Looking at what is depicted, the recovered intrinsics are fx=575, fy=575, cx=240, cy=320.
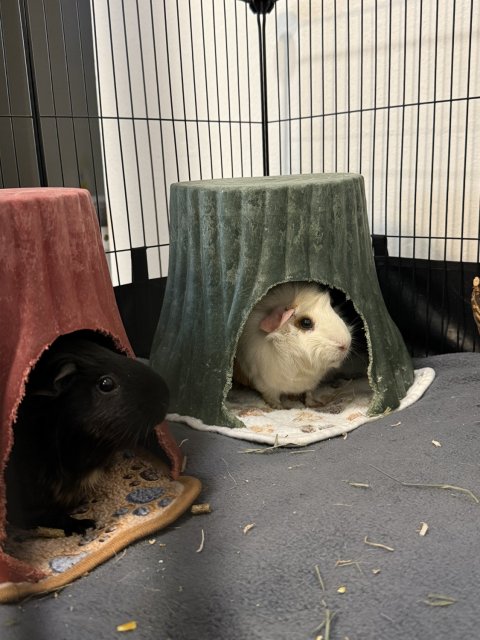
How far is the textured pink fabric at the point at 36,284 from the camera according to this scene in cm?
136

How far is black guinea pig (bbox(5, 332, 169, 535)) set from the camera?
1.46m

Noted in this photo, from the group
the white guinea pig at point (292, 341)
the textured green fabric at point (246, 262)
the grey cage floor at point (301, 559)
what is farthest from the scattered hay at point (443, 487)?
the white guinea pig at point (292, 341)

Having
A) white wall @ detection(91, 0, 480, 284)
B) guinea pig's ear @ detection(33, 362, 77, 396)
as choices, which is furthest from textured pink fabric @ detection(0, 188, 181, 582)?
white wall @ detection(91, 0, 480, 284)

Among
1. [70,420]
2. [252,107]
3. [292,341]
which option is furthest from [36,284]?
[252,107]

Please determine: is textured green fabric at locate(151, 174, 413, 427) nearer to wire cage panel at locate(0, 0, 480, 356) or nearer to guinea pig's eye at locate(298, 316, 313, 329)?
guinea pig's eye at locate(298, 316, 313, 329)

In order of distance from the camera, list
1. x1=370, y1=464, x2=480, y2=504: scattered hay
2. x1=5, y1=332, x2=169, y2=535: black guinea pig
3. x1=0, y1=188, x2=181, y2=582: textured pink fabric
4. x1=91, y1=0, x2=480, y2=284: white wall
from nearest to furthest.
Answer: x1=0, y1=188, x2=181, y2=582: textured pink fabric < x1=5, y1=332, x2=169, y2=535: black guinea pig < x1=370, y1=464, x2=480, y2=504: scattered hay < x1=91, y1=0, x2=480, y2=284: white wall

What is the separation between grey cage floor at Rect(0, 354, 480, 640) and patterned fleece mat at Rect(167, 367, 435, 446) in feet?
0.32

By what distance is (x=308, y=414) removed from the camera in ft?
7.71

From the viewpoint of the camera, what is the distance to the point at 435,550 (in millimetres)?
1414

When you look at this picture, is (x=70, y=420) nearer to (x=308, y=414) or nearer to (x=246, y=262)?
(x=246, y=262)

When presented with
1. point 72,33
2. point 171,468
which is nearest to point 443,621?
point 171,468

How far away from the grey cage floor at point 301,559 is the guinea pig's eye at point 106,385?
0.42 metres

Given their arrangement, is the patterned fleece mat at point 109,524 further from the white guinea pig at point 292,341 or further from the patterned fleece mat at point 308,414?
the white guinea pig at point 292,341

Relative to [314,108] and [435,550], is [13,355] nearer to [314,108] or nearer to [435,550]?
[435,550]
